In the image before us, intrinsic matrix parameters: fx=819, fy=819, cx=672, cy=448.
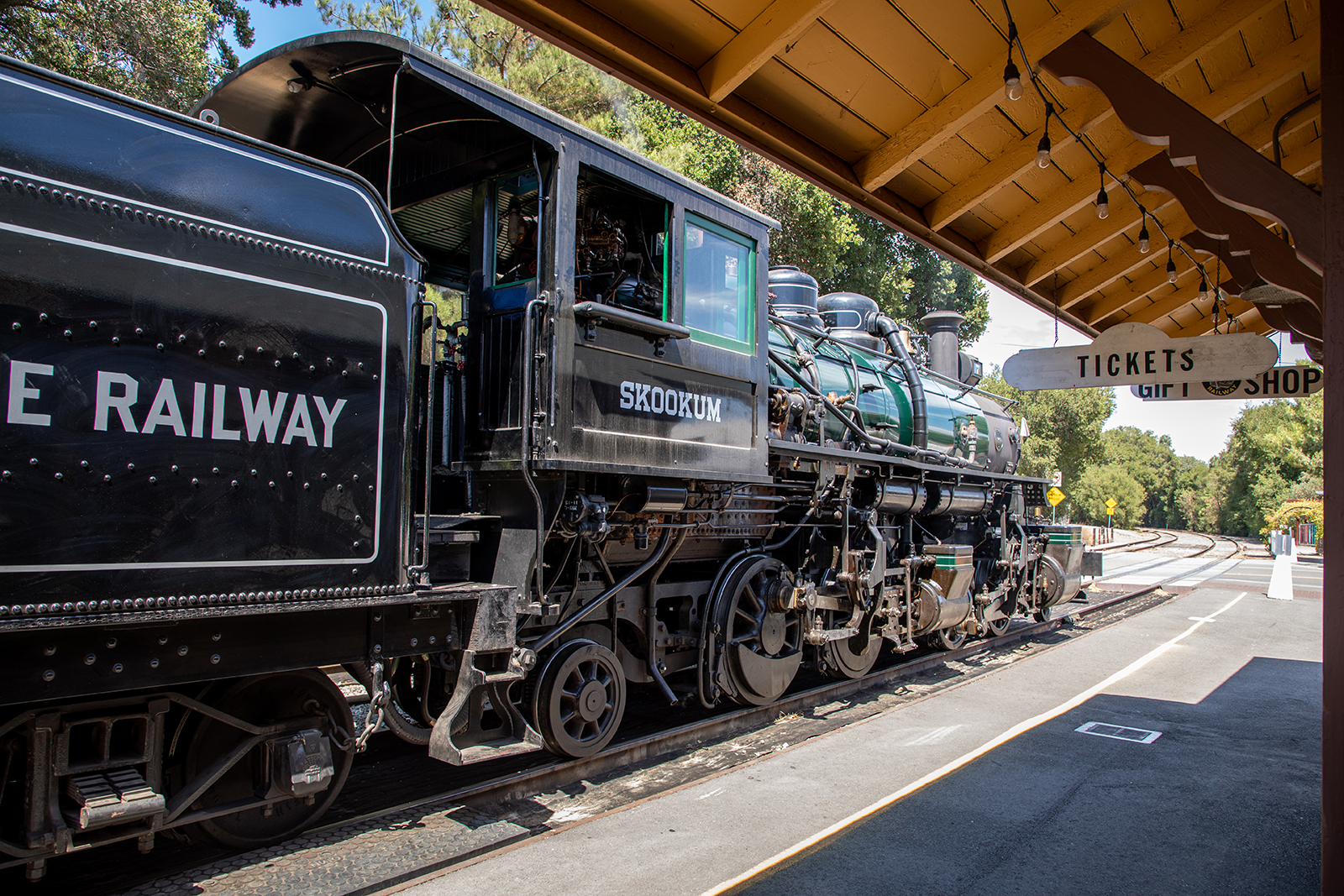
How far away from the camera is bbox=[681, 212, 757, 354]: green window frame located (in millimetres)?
5449

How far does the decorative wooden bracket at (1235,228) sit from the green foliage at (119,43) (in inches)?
524

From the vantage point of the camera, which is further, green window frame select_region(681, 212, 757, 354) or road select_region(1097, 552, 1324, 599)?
road select_region(1097, 552, 1324, 599)

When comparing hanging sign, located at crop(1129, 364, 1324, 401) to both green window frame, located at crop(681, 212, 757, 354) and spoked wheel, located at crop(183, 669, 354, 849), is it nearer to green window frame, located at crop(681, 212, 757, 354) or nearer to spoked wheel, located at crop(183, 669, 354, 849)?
green window frame, located at crop(681, 212, 757, 354)

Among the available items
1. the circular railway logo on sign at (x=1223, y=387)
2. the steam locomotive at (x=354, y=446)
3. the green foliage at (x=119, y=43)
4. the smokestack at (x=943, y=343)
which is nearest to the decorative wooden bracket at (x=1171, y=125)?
the circular railway logo on sign at (x=1223, y=387)

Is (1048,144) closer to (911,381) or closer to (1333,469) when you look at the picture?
(1333,469)

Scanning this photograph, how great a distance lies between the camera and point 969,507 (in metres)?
9.82

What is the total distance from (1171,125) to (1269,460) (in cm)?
7732

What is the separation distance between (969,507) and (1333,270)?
7362mm

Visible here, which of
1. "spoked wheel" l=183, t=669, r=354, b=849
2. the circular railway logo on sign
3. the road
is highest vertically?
the circular railway logo on sign

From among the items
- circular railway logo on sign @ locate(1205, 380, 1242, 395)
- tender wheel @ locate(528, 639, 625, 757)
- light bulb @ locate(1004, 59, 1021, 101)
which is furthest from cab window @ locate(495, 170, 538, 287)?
circular railway logo on sign @ locate(1205, 380, 1242, 395)

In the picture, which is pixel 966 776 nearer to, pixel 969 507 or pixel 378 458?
pixel 378 458

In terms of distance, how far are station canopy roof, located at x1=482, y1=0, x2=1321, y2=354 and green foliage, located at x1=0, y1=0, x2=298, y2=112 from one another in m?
12.0

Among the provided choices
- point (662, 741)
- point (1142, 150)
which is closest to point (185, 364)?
point (662, 741)

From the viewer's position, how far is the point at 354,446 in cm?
355
